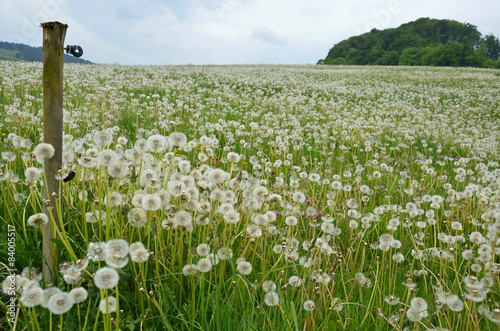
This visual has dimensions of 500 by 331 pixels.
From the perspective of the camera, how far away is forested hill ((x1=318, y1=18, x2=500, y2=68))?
197 ft

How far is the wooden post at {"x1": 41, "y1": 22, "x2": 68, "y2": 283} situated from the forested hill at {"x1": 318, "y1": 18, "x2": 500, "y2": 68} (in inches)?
2688

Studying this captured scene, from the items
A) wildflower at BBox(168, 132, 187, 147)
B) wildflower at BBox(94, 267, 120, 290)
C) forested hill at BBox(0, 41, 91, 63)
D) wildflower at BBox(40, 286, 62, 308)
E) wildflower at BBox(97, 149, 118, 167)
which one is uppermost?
forested hill at BBox(0, 41, 91, 63)

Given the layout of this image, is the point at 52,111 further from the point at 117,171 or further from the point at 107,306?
the point at 107,306

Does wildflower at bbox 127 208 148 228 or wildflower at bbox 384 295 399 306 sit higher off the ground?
wildflower at bbox 127 208 148 228

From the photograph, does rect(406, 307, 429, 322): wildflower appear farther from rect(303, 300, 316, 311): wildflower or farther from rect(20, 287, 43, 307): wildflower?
rect(20, 287, 43, 307): wildflower

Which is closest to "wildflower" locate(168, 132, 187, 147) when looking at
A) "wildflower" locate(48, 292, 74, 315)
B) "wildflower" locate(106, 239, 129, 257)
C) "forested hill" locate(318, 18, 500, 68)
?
"wildflower" locate(106, 239, 129, 257)

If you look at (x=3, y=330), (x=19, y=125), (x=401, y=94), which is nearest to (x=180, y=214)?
(x=3, y=330)

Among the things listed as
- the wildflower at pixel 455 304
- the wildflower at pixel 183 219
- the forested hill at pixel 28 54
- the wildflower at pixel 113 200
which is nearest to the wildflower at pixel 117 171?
the wildflower at pixel 113 200

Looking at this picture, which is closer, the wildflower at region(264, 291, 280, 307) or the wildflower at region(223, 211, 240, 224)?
the wildflower at region(264, 291, 280, 307)

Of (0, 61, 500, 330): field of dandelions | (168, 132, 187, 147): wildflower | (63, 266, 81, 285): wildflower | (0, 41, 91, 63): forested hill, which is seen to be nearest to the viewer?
(63, 266, 81, 285): wildflower

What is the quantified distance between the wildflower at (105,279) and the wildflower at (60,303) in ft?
0.47

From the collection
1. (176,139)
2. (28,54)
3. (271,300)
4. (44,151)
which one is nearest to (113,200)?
(44,151)

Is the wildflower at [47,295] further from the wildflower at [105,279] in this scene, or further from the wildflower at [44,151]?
the wildflower at [44,151]

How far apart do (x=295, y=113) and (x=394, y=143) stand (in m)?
3.03
